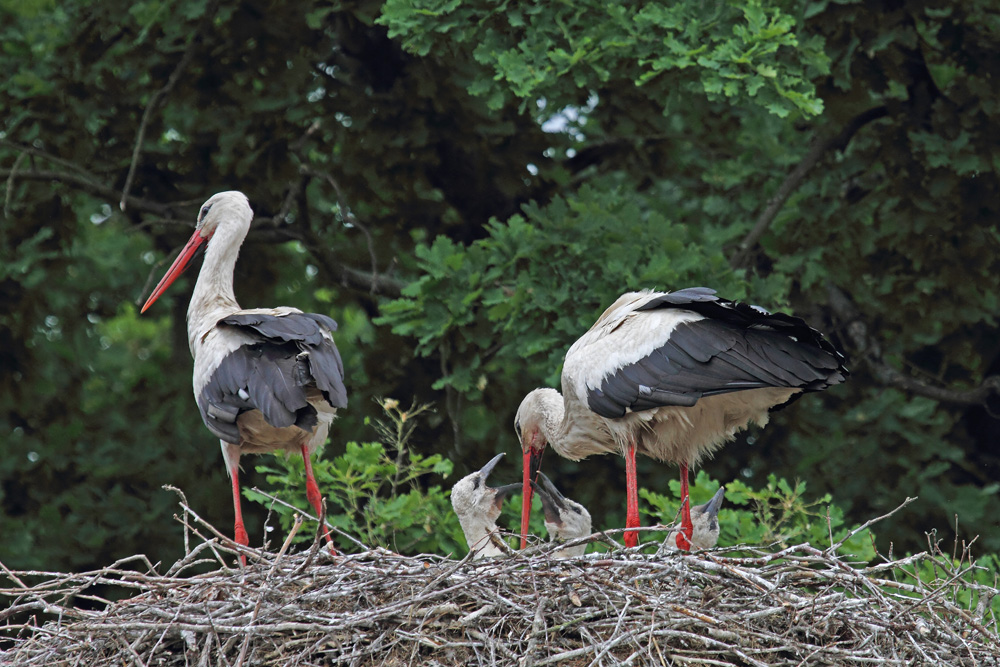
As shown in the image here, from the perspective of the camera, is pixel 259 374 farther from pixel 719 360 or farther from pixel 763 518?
pixel 763 518

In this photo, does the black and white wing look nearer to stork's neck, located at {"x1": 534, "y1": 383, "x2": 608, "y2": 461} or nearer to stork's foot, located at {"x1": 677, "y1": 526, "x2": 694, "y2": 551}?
stork's neck, located at {"x1": 534, "y1": 383, "x2": 608, "y2": 461}

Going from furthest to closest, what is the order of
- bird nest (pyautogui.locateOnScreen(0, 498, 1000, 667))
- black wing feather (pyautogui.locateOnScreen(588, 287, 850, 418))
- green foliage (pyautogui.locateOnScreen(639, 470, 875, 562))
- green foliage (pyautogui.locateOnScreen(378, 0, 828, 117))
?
green foliage (pyautogui.locateOnScreen(378, 0, 828, 117)) → green foliage (pyautogui.locateOnScreen(639, 470, 875, 562)) → black wing feather (pyautogui.locateOnScreen(588, 287, 850, 418)) → bird nest (pyautogui.locateOnScreen(0, 498, 1000, 667))

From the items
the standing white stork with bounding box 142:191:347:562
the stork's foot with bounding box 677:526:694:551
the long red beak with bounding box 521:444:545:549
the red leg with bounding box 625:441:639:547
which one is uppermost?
the standing white stork with bounding box 142:191:347:562

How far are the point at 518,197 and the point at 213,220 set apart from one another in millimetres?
2844

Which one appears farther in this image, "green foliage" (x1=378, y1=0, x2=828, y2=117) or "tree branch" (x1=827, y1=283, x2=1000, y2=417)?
"tree branch" (x1=827, y1=283, x2=1000, y2=417)

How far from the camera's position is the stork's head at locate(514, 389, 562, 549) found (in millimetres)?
7520

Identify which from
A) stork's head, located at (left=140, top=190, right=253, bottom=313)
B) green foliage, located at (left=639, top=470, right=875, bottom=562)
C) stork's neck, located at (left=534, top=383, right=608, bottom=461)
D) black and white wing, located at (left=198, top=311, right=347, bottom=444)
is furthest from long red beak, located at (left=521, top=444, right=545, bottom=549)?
stork's head, located at (left=140, top=190, right=253, bottom=313)

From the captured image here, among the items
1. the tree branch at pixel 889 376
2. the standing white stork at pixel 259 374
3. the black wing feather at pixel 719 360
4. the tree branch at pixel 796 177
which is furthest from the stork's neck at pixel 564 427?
the tree branch at pixel 889 376

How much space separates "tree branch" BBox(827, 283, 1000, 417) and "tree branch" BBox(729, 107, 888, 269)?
0.98 meters

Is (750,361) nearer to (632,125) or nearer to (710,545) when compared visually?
(710,545)

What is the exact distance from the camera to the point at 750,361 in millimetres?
6004

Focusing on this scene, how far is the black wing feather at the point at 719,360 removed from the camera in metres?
5.93

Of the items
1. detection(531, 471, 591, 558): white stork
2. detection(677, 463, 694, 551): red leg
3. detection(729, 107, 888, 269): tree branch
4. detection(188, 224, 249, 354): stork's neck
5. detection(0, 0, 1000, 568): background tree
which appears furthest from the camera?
detection(729, 107, 888, 269): tree branch

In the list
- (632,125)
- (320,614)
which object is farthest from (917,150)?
(320,614)
